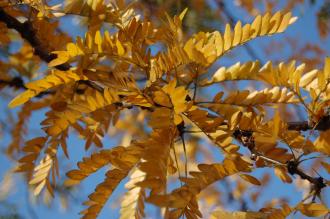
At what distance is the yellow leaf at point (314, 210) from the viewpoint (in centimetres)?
65

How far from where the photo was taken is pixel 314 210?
25.8 inches

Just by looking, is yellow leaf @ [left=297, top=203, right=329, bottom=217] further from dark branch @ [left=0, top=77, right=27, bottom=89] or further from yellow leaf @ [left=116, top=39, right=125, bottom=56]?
dark branch @ [left=0, top=77, right=27, bottom=89]

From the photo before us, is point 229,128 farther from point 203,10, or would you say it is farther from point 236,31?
point 203,10

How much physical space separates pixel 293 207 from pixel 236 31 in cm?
31

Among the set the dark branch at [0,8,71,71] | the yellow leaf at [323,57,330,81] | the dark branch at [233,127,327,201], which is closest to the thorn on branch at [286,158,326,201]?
the dark branch at [233,127,327,201]

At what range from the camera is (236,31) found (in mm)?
759

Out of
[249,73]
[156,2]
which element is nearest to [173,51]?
[249,73]

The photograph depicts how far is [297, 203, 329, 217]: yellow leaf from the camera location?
0.65 meters

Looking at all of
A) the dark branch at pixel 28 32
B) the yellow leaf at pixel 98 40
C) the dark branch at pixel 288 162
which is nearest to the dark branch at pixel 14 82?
the dark branch at pixel 28 32

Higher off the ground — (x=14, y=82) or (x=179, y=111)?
(x=14, y=82)

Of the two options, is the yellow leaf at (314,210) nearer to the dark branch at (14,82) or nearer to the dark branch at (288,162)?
the dark branch at (288,162)

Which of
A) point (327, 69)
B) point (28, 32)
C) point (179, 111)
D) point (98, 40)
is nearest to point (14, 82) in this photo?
point (28, 32)

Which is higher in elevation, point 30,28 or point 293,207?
point 30,28

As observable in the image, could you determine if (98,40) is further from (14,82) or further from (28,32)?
(14,82)
